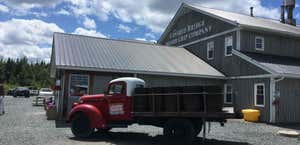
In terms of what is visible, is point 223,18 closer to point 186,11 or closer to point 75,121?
point 186,11

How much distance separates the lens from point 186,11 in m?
29.1

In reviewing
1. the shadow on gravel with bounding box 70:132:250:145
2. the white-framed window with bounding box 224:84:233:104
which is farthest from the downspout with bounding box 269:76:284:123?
the shadow on gravel with bounding box 70:132:250:145

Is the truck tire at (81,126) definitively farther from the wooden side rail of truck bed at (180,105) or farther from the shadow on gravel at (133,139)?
the wooden side rail of truck bed at (180,105)

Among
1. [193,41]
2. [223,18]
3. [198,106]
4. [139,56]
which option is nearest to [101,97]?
[198,106]

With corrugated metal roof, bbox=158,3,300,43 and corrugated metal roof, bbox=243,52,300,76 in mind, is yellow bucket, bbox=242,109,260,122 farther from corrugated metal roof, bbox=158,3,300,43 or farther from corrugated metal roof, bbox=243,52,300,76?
corrugated metal roof, bbox=158,3,300,43

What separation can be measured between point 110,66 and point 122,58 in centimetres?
215

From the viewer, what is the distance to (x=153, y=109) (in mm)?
11320

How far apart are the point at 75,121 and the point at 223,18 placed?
15053mm

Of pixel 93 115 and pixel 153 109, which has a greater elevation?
pixel 153 109

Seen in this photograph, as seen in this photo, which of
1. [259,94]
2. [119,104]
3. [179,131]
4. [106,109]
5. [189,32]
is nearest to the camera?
[179,131]

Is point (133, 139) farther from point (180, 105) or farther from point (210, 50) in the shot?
point (210, 50)

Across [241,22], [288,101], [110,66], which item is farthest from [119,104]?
[241,22]

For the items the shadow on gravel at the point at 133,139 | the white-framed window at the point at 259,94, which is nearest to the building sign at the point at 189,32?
the white-framed window at the point at 259,94

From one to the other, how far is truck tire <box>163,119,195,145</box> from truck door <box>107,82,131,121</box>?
1543mm
